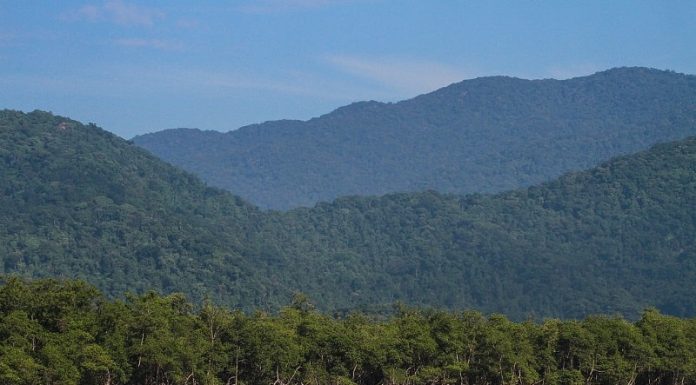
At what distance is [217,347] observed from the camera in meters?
63.5

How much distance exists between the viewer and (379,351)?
66250 mm

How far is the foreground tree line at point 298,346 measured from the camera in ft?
189

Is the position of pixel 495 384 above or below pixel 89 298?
below

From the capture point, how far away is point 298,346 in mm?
65062

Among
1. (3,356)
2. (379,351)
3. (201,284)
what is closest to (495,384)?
(379,351)

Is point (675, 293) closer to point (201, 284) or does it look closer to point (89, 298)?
point (201, 284)

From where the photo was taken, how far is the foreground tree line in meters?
57.5

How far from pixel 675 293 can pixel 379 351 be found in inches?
5250

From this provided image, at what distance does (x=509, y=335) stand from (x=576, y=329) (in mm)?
3895

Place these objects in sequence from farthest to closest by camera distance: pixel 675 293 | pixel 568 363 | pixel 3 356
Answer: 1. pixel 675 293
2. pixel 568 363
3. pixel 3 356

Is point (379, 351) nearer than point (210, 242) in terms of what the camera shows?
Yes

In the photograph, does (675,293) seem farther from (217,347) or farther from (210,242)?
(217,347)

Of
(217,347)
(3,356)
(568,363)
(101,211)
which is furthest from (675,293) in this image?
(3,356)

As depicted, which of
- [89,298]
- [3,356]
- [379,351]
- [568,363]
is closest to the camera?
[3,356]
